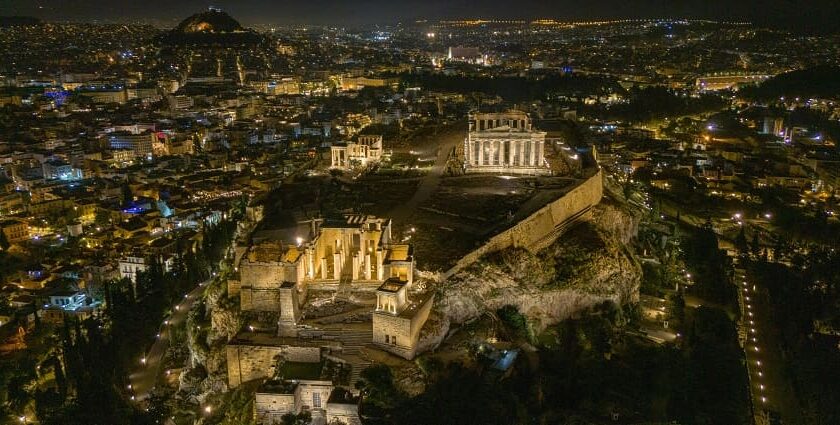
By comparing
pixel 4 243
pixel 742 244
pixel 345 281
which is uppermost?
pixel 345 281

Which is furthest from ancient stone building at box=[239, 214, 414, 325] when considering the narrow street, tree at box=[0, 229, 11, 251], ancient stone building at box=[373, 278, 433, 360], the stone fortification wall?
tree at box=[0, 229, 11, 251]

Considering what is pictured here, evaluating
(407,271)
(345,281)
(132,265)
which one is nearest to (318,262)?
(345,281)

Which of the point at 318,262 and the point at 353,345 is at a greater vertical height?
the point at 318,262

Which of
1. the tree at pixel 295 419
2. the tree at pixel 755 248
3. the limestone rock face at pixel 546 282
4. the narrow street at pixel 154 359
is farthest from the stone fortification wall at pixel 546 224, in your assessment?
the narrow street at pixel 154 359

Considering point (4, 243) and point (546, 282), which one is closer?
point (546, 282)

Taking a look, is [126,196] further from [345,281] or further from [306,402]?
[306,402]

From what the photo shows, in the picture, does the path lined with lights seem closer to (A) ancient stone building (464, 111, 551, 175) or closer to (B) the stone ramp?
(A) ancient stone building (464, 111, 551, 175)
